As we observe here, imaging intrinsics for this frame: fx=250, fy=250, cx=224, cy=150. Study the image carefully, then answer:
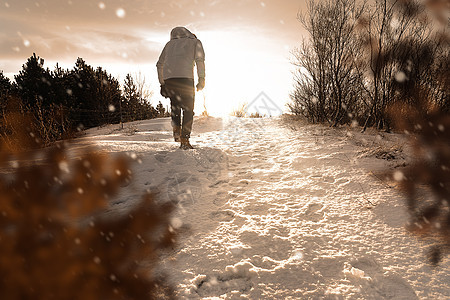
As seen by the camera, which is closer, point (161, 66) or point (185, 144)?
point (185, 144)

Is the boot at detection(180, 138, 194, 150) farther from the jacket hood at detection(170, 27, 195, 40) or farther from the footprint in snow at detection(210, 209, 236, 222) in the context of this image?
the footprint in snow at detection(210, 209, 236, 222)

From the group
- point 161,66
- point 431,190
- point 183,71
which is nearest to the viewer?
point 431,190

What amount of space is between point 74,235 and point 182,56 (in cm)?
313

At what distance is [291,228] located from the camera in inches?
73.5

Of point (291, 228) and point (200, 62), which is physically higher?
point (200, 62)

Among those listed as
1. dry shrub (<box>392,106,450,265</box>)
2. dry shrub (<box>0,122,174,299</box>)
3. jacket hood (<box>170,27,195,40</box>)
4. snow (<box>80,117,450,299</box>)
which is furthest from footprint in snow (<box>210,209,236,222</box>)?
jacket hood (<box>170,27,195,40</box>)

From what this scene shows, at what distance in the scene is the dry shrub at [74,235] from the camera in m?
1.36

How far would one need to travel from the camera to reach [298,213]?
208 cm

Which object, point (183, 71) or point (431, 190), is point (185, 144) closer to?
point (183, 71)

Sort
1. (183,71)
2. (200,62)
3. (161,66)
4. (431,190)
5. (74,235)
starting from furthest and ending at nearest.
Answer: (161,66) → (200,62) → (183,71) → (431,190) → (74,235)

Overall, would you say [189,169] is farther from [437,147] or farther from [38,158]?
[437,147]

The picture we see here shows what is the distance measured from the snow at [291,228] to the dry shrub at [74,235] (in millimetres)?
159

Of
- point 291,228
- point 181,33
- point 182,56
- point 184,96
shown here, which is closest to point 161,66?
point 182,56

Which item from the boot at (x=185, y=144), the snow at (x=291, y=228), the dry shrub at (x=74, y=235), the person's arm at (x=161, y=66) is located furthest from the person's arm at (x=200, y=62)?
the dry shrub at (x=74, y=235)
